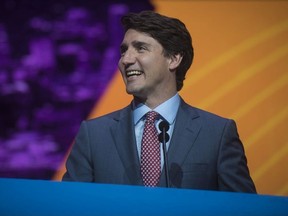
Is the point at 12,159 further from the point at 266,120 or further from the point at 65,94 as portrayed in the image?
the point at 266,120

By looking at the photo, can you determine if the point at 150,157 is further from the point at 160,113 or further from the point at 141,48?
the point at 141,48

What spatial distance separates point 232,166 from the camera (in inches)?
61.8

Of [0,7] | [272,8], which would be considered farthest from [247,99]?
[0,7]

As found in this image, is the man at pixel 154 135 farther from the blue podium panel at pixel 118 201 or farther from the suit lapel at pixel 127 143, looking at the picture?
the blue podium panel at pixel 118 201

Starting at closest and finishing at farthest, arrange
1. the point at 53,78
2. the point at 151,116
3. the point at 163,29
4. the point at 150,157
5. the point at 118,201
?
1. the point at 118,201
2. the point at 150,157
3. the point at 151,116
4. the point at 163,29
5. the point at 53,78

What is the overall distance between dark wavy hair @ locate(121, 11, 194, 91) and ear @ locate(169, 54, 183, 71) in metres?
0.02

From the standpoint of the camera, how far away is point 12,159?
2385mm

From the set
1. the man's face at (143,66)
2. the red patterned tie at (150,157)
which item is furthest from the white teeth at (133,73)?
the red patterned tie at (150,157)

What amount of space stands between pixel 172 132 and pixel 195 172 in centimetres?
Result: 17

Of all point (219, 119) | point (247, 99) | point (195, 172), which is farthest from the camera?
point (247, 99)

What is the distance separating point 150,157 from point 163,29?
49 centimetres

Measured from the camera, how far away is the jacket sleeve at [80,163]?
62.4 inches

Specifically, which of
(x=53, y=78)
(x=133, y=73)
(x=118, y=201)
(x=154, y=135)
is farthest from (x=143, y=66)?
(x=118, y=201)

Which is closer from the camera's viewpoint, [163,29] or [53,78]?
[163,29]
